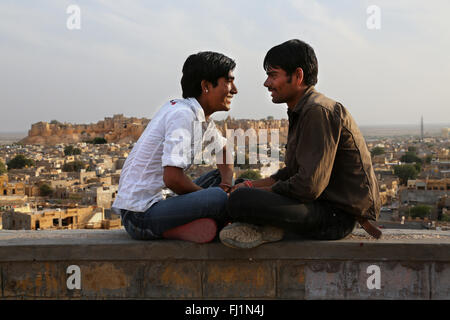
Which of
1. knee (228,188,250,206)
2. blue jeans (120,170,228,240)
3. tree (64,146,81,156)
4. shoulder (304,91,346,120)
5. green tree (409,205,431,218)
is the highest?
shoulder (304,91,346,120)

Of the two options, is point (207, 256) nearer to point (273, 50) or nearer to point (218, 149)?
point (218, 149)

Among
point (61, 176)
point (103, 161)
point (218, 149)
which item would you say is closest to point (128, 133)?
point (103, 161)

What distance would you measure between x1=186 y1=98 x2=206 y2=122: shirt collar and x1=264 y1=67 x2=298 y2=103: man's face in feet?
1.08

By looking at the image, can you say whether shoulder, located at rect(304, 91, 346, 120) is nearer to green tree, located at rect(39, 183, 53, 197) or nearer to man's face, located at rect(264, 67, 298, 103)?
man's face, located at rect(264, 67, 298, 103)

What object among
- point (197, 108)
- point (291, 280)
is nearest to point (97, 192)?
point (197, 108)

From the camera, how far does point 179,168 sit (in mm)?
2355

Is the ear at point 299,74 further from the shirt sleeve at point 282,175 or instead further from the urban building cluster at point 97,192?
the urban building cluster at point 97,192

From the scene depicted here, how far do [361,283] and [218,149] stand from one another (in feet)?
3.27

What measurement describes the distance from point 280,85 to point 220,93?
0.98 ft

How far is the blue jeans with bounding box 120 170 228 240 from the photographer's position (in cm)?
238

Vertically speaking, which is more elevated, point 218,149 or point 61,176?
Result: point 218,149

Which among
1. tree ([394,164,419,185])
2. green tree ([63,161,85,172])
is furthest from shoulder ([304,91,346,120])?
green tree ([63,161,85,172])

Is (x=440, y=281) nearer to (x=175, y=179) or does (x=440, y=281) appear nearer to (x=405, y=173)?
(x=175, y=179)

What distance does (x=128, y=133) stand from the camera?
75.6 meters
